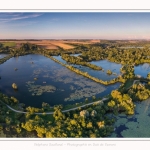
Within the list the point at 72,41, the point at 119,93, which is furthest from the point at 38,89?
the point at 119,93

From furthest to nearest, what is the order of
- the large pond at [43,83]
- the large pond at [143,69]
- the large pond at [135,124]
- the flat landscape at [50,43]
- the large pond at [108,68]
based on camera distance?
the large pond at [143,69], the large pond at [108,68], the flat landscape at [50,43], the large pond at [43,83], the large pond at [135,124]

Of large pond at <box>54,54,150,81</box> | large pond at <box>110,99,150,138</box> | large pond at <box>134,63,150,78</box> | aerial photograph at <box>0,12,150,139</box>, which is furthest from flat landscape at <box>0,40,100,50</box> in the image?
large pond at <box>110,99,150,138</box>

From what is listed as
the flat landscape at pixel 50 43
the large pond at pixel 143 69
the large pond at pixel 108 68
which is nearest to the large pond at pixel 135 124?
the large pond at pixel 108 68

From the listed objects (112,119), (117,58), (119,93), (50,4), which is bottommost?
(112,119)

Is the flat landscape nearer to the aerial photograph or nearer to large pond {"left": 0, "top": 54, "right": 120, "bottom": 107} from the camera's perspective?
the aerial photograph

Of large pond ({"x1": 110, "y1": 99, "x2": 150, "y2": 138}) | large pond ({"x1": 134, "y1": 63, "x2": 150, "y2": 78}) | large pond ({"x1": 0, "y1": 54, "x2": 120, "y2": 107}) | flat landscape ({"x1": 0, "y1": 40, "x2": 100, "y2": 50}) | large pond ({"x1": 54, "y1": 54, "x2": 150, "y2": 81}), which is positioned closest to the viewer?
large pond ({"x1": 110, "y1": 99, "x2": 150, "y2": 138})

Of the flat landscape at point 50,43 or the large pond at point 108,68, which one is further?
the large pond at point 108,68

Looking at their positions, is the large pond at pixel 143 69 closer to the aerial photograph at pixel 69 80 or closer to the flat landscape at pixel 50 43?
the aerial photograph at pixel 69 80

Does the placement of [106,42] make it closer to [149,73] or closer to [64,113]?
[149,73]
